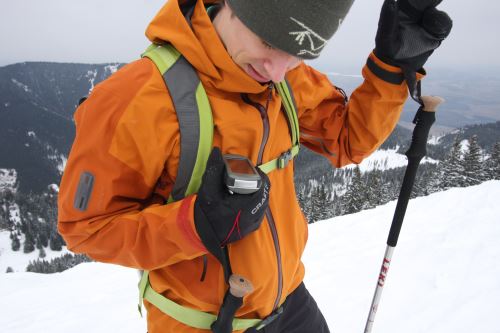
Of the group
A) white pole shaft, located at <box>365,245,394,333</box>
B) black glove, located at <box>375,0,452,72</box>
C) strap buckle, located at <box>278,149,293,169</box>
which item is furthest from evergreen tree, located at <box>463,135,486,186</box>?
strap buckle, located at <box>278,149,293,169</box>

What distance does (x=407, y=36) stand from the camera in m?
1.69

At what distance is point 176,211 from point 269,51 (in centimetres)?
83

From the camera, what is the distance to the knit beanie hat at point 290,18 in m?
1.31

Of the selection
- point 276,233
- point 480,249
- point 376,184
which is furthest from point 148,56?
point 376,184

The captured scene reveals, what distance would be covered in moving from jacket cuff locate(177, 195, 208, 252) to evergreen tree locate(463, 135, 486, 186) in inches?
1281

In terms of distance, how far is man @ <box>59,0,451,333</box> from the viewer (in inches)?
53.9

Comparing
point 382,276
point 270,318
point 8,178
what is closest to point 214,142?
point 270,318

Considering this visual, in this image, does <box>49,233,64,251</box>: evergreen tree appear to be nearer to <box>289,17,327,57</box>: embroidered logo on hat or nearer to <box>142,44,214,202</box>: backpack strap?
<box>142,44,214,202</box>: backpack strap

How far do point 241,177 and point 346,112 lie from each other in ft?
4.11

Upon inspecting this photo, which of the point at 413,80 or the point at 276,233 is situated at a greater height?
the point at 413,80

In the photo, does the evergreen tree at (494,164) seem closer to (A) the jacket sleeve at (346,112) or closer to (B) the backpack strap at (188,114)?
(A) the jacket sleeve at (346,112)

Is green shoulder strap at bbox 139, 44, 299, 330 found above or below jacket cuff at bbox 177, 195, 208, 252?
above

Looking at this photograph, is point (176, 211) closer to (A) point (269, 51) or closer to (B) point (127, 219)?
(B) point (127, 219)

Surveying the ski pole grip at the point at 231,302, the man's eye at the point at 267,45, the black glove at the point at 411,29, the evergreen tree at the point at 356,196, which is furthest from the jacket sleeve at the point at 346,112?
the evergreen tree at the point at 356,196
